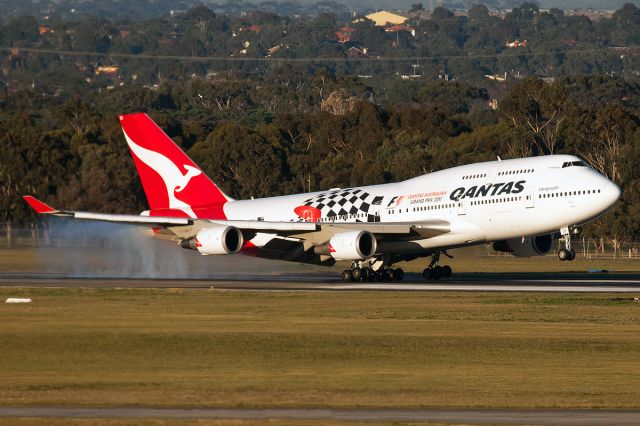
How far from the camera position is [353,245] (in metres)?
49.1

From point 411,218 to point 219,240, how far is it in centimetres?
736

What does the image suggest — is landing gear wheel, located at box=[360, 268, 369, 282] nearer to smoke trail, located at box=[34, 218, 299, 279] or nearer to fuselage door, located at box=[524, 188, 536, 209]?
fuselage door, located at box=[524, 188, 536, 209]

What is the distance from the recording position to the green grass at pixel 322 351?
2242cm

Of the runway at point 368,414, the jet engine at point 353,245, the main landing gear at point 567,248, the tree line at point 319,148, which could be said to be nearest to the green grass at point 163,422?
the runway at point 368,414

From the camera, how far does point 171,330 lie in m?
31.7

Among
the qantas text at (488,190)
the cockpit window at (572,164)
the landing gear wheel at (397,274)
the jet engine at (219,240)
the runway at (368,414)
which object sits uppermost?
the cockpit window at (572,164)

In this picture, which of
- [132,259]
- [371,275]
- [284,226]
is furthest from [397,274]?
[132,259]

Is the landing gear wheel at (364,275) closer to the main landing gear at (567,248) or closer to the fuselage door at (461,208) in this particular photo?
the fuselage door at (461,208)

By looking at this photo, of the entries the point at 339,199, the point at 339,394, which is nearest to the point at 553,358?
the point at 339,394

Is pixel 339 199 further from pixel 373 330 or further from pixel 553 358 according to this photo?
pixel 553 358

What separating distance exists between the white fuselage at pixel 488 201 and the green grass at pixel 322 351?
22.4ft

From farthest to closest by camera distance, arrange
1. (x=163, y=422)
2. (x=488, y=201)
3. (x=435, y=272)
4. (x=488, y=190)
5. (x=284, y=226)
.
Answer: (x=435, y=272) < (x=284, y=226) < (x=488, y=190) < (x=488, y=201) < (x=163, y=422)

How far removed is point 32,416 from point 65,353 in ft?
24.1

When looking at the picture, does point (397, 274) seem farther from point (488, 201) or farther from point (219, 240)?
point (219, 240)
